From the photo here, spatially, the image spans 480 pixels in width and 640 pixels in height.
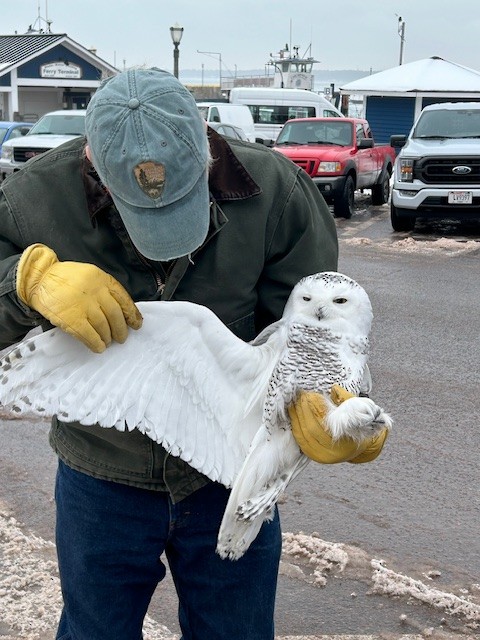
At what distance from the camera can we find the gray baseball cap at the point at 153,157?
1835 millimetres

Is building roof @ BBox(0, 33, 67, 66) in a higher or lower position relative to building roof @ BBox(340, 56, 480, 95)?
higher

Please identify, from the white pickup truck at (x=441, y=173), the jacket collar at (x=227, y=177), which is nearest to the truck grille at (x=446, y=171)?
the white pickup truck at (x=441, y=173)

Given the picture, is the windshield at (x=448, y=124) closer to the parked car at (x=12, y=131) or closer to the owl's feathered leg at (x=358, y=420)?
the parked car at (x=12, y=131)

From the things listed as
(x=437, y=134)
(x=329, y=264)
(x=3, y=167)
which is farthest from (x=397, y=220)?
(x=329, y=264)

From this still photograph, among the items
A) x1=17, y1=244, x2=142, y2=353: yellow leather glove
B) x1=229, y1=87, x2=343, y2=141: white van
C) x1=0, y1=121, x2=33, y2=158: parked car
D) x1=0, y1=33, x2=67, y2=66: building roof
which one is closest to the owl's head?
x1=17, y1=244, x2=142, y2=353: yellow leather glove

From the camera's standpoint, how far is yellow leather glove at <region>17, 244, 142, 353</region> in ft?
6.21

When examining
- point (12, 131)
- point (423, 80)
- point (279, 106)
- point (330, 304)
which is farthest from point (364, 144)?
point (423, 80)

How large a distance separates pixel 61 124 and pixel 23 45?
21072 mm

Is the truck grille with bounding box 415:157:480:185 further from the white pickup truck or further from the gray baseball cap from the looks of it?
the gray baseball cap

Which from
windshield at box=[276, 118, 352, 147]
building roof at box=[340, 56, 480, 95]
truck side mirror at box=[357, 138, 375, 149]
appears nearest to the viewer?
truck side mirror at box=[357, 138, 375, 149]

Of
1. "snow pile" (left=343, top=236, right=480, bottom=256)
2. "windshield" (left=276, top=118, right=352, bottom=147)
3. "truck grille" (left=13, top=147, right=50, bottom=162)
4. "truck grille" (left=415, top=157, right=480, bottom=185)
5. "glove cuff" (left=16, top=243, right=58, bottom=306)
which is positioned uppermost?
"glove cuff" (left=16, top=243, right=58, bottom=306)

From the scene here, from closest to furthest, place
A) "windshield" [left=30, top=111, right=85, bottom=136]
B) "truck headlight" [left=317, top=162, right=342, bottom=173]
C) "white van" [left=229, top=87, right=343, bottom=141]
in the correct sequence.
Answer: "truck headlight" [left=317, top=162, right=342, bottom=173], "windshield" [left=30, top=111, right=85, bottom=136], "white van" [left=229, top=87, right=343, bottom=141]

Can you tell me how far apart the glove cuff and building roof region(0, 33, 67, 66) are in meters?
34.6

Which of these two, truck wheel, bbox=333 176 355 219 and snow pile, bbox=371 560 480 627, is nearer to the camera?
snow pile, bbox=371 560 480 627
